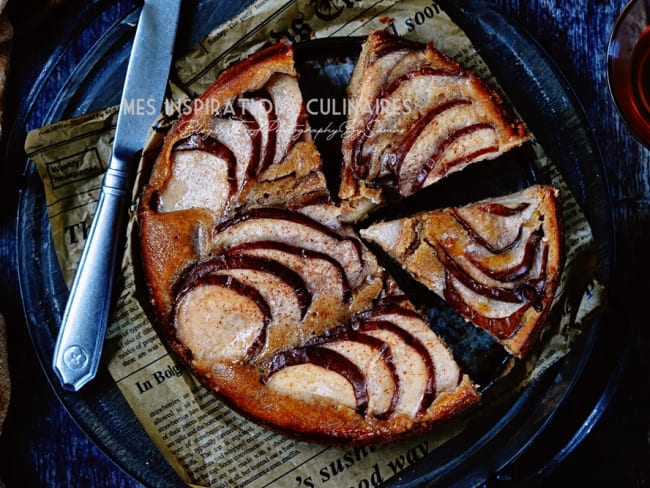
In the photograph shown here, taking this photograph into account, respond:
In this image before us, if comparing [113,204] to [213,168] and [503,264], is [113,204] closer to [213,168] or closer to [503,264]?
[213,168]

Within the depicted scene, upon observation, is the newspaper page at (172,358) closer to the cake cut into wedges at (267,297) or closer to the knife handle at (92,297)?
the knife handle at (92,297)

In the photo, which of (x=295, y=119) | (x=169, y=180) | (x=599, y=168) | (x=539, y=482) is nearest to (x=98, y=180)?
(x=169, y=180)

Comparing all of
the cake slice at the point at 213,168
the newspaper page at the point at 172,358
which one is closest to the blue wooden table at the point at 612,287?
the newspaper page at the point at 172,358

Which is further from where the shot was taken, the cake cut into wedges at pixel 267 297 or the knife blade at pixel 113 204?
the knife blade at pixel 113 204

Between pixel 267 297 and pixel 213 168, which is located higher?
pixel 213 168

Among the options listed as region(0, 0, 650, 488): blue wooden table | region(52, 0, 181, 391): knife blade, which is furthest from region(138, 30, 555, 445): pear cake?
region(0, 0, 650, 488): blue wooden table

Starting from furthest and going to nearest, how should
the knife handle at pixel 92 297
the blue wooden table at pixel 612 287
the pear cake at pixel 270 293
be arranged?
the blue wooden table at pixel 612 287 → the knife handle at pixel 92 297 → the pear cake at pixel 270 293

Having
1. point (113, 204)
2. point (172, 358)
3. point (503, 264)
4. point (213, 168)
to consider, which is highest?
point (113, 204)

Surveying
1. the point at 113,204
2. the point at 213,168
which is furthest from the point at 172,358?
the point at 213,168
